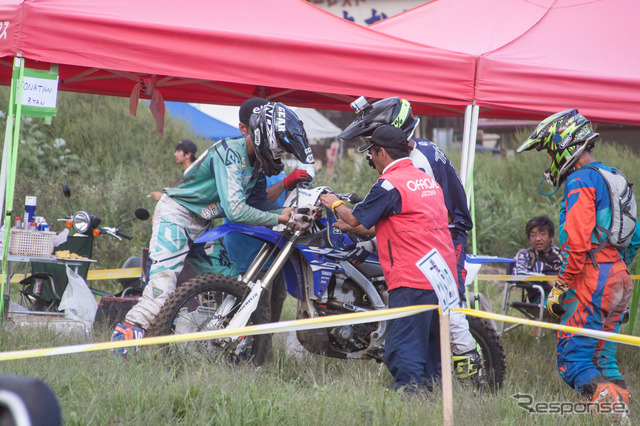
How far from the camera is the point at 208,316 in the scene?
4.26 meters

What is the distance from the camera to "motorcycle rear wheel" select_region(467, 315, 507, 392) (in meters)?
4.52

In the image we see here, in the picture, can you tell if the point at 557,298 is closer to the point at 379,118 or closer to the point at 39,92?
the point at 379,118

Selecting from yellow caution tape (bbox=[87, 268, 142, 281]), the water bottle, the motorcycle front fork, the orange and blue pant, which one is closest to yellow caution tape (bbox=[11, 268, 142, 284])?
yellow caution tape (bbox=[87, 268, 142, 281])

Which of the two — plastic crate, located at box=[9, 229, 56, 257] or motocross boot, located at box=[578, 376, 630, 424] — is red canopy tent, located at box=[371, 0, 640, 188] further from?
plastic crate, located at box=[9, 229, 56, 257]

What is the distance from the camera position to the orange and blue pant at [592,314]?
4273 mm

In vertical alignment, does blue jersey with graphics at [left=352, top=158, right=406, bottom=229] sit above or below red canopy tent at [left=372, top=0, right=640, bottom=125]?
below

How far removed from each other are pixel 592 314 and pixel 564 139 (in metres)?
1.16

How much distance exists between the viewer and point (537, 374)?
17.1 feet

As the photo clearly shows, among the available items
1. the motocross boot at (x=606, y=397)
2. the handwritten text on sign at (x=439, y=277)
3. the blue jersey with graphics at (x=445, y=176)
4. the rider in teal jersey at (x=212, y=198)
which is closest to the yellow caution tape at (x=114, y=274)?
the rider in teal jersey at (x=212, y=198)

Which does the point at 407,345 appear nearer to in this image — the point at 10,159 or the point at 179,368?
the point at 179,368

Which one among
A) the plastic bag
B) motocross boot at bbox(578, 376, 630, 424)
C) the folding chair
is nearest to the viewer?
motocross boot at bbox(578, 376, 630, 424)

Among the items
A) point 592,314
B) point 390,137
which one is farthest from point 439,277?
point 592,314

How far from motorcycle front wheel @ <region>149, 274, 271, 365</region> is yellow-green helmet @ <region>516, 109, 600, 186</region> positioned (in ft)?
6.95

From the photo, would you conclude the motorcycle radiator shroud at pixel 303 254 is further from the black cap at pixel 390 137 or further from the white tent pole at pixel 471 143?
the white tent pole at pixel 471 143
